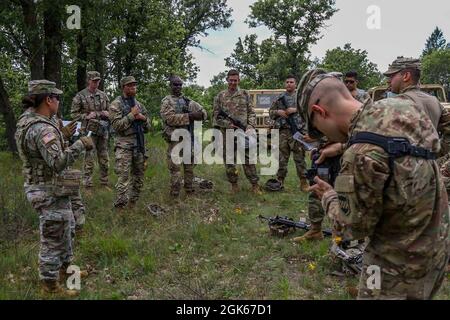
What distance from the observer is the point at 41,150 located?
150 inches

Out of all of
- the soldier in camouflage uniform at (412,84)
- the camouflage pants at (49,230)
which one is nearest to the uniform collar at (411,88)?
the soldier in camouflage uniform at (412,84)

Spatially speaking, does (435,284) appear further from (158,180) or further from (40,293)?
(158,180)

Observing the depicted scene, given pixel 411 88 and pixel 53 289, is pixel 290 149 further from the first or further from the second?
pixel 53 289

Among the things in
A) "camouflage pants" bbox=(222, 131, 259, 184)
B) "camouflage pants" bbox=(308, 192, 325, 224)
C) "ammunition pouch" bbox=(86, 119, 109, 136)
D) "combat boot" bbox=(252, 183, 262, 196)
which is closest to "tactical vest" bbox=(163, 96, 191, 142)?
"camouflage pants" bbox=(222, 131, 259, 184)

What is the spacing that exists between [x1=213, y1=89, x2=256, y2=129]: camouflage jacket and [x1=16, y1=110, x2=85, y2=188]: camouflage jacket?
3966 millimetres

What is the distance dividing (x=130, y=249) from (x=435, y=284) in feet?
12.0

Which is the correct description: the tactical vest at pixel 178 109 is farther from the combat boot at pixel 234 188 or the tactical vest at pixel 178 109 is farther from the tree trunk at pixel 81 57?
the tree trunk at pixel 81 57

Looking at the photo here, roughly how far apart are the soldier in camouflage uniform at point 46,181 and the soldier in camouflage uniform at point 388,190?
270cm

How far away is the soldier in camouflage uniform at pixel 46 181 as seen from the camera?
3895 mm

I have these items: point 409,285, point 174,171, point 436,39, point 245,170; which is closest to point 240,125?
point 245,170

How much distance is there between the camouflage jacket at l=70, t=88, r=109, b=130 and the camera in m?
7.79

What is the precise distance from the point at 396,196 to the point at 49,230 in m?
3.23

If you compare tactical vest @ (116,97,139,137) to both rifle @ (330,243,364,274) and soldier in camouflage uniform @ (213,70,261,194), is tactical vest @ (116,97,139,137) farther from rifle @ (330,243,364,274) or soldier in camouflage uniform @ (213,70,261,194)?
rifle @ (330,243,364,274)
